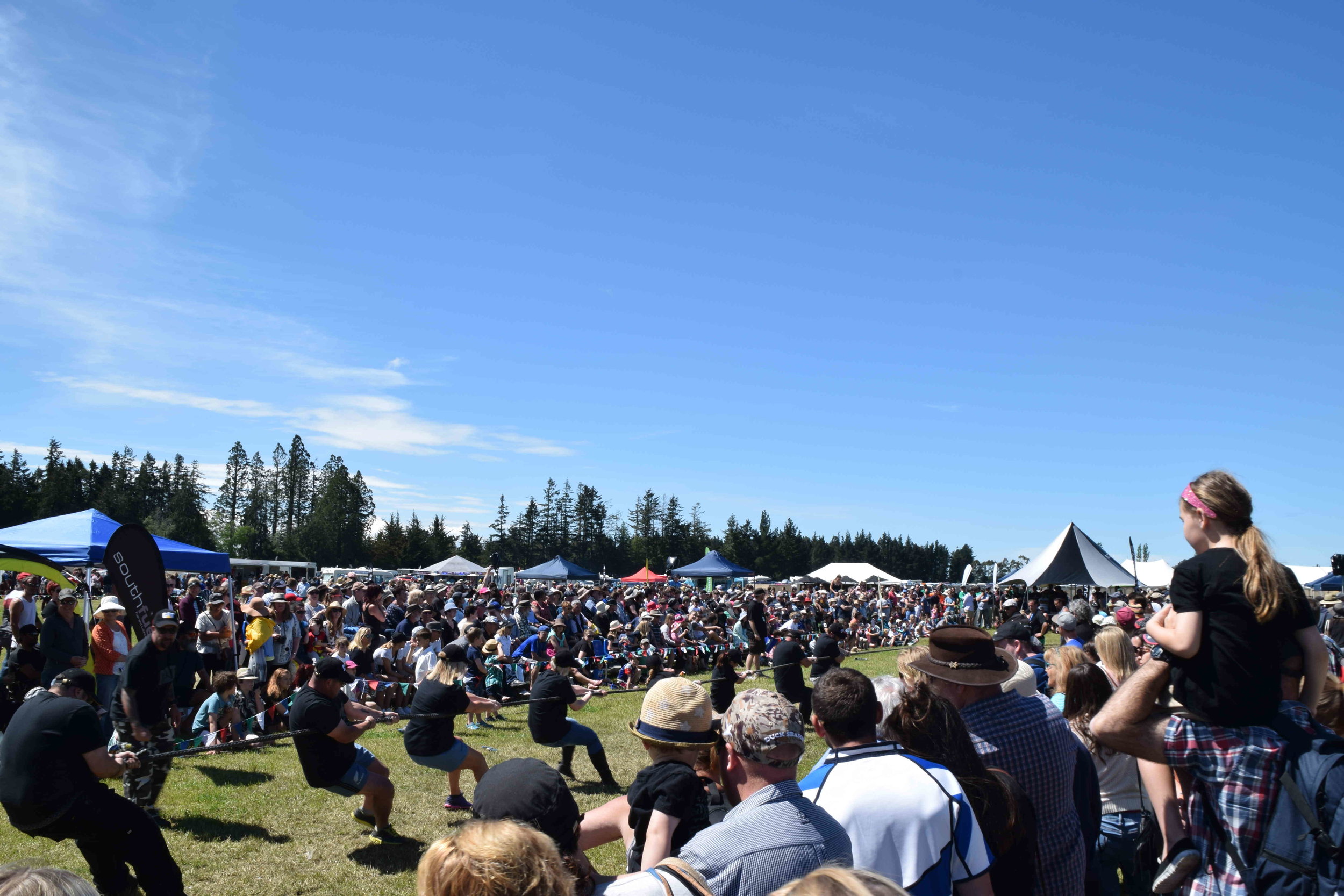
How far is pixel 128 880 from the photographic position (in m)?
5.14

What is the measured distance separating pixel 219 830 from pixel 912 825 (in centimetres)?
677

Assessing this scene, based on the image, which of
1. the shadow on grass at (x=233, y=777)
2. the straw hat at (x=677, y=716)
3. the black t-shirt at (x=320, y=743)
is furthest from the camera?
the shadow on grass at (x=233, y=777)

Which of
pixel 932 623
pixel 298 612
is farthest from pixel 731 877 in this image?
pixel 932 623

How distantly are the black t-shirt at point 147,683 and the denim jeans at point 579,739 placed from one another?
352cm

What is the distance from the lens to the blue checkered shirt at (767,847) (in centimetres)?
222

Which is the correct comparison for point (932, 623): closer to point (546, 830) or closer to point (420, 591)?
point (420, 591)

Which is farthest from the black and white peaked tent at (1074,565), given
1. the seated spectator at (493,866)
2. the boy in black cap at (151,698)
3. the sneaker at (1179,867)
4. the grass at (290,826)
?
the seated spectator at (493,866)

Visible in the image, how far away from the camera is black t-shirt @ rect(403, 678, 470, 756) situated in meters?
7.11

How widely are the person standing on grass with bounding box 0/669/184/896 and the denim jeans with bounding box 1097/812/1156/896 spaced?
205 inches

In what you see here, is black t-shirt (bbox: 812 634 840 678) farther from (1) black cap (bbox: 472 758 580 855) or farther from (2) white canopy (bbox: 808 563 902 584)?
(2) white canopy (bbox: 808 563 902 584)

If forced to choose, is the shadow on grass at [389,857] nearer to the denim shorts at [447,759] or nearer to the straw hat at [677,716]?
the denim shorts at [447,759]

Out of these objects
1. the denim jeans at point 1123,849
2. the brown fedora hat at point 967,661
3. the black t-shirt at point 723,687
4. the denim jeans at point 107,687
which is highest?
the brown fedora hat at point 967,661

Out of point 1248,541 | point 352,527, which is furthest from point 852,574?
point 352,527

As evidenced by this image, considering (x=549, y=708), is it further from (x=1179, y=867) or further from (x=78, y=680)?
(x=1179, y=867)
